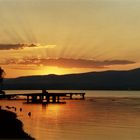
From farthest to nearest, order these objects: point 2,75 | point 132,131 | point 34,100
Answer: point 34,100 → point 2,75 → point 132,131

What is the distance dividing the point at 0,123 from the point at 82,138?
7.84m

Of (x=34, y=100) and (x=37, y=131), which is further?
Result: (x=34, y=100)

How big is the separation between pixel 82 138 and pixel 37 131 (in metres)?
6.41

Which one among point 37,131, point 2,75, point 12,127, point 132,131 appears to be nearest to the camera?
point 12,127

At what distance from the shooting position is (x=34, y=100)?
122750 millimetres

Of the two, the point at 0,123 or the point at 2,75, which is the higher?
the point at 2,75

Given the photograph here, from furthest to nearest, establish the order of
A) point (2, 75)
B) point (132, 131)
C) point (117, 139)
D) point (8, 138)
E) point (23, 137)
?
1. point (2, 75)
2. point (132, 131)
3. point (117, 139)
4. point (23, 137)
5. point (8, 138)

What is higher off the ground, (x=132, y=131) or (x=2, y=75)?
(x=2, y=75)

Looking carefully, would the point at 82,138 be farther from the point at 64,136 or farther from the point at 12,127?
the point at 12,127

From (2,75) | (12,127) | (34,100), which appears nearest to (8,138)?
(12,127)

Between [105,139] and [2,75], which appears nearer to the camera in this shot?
[105,139]

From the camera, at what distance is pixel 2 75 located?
102 m

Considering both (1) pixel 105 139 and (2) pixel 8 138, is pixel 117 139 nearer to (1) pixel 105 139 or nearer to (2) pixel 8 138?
(1) pixel 105 139

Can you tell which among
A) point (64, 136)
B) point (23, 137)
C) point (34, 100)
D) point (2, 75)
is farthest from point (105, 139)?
point (34, 100)
